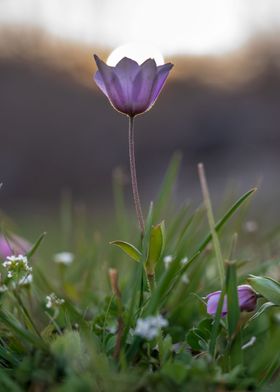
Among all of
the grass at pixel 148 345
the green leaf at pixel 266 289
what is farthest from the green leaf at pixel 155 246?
the green leaf at pixel 266 289

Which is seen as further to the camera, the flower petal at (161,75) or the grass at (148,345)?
the flower petal at (161,75)

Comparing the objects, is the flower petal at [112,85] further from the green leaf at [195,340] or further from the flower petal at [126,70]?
the green leaf at [195,340]

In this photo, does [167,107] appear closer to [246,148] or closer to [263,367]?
[246,148]

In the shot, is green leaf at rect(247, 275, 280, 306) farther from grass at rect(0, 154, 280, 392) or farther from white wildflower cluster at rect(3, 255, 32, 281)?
white wildflower cluster at rect(3, 255, 32, 281)

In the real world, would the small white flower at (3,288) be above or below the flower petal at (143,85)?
below

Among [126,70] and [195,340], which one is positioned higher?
[126,70]

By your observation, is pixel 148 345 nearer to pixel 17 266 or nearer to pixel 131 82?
pixel 17 266

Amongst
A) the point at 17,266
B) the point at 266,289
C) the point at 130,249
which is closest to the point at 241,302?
the point at 266,289
